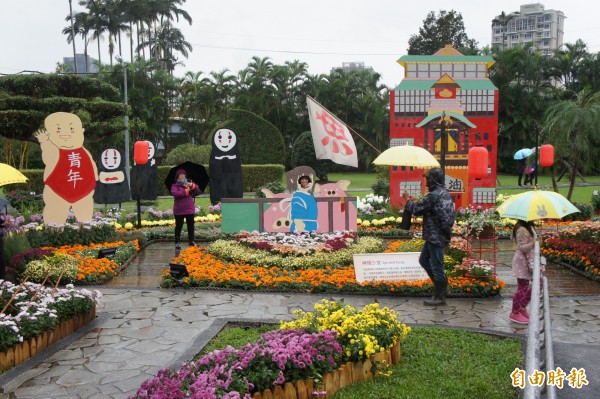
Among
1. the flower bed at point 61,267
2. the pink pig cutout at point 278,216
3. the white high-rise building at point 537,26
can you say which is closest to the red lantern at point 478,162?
the pink pig cutout at point 278,216

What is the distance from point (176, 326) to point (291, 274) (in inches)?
110

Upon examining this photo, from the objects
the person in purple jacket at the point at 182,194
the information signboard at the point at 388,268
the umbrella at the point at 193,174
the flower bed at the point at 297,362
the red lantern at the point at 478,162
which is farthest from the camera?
the red lantern at the point at 478,162

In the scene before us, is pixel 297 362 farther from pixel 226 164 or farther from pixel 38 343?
pixel 226 164

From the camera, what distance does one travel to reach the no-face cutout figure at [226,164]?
16.9 metres

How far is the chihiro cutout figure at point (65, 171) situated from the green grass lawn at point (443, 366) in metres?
6.90

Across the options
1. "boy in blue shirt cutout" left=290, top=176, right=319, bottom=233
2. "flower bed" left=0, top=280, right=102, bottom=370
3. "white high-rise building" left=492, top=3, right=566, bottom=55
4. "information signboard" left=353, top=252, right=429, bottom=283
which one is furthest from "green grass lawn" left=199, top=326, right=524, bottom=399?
"white high-rise building" left=492, top=3, right=566, bottom=55

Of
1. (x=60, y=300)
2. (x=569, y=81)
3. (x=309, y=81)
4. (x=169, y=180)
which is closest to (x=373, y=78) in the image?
(x=309, y=81)

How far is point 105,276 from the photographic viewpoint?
30.6 ft

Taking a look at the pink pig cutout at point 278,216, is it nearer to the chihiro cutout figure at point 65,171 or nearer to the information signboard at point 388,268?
the chihiro cutout figure at point 65,171

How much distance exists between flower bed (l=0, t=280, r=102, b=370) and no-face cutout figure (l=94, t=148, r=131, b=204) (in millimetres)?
11445

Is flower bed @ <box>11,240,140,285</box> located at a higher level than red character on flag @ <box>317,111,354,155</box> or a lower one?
lower

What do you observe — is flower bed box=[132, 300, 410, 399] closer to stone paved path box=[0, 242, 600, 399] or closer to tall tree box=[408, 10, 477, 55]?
stone paved path box=[0, 242, 600, 399]

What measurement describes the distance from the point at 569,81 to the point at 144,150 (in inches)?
1322

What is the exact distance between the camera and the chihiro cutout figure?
12.0 metres
